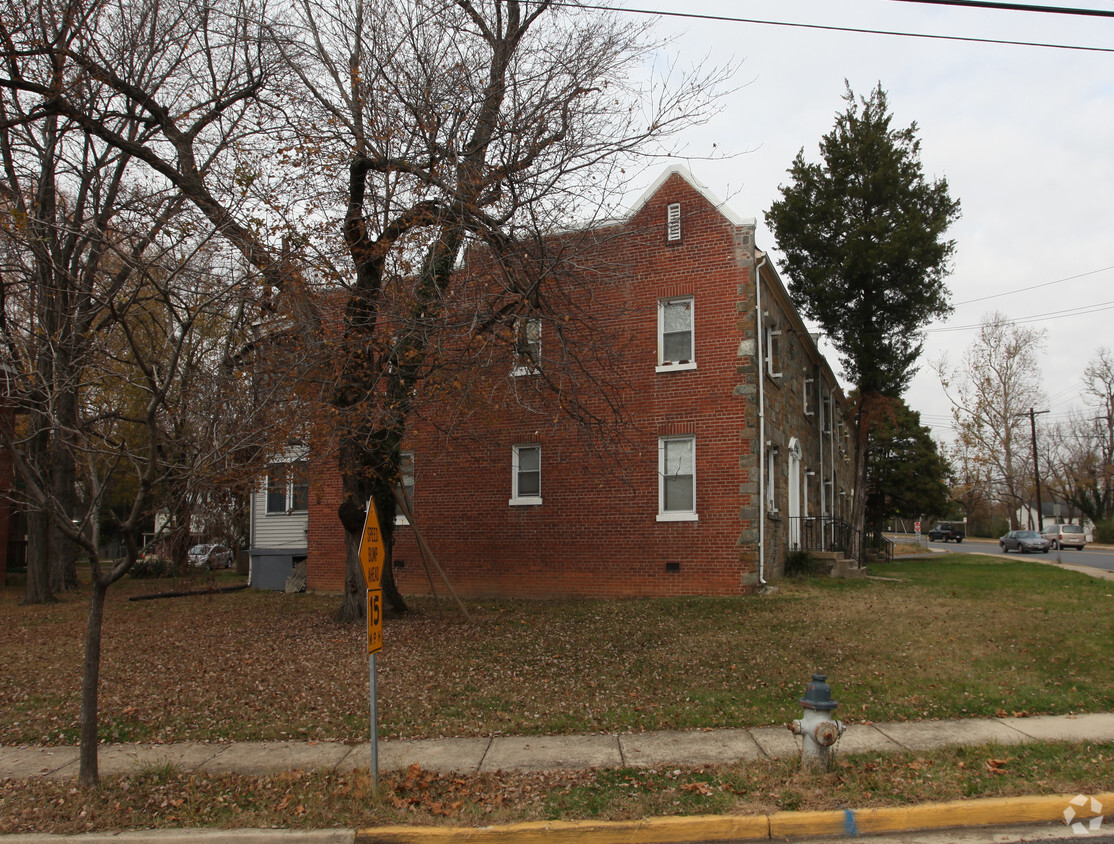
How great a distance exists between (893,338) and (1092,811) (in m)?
19.5

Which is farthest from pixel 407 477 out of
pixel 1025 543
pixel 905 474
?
pixel 1025 543

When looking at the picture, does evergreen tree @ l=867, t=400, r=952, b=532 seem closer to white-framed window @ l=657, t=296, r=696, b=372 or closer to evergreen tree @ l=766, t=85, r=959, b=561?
evergreen tree @ l=766, t=85, r=959, b=561

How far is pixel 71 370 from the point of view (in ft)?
28.0

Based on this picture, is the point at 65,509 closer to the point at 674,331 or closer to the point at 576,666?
the point at 576,666

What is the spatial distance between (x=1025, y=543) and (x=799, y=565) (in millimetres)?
33389

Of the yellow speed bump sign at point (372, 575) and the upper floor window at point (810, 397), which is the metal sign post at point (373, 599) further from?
the upper floor window at point (810, 397)

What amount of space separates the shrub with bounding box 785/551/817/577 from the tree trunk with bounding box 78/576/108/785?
14217 mm

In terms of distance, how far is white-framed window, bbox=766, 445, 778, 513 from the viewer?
654 inches

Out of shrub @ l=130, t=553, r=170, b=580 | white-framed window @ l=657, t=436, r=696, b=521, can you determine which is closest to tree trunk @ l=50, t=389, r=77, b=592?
shrub @ l=130, t=553, r=170, b=580

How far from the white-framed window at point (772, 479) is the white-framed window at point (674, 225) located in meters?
4.74

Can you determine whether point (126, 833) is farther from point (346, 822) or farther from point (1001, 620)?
point (1001, 620)

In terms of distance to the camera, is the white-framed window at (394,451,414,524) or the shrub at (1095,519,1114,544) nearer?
the white-framed window at (394,451,414,524)

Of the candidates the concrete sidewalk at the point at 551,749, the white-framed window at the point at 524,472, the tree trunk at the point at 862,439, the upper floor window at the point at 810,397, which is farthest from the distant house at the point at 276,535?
the tree trunk at the point at 862,439

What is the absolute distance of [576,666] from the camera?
9961mm
